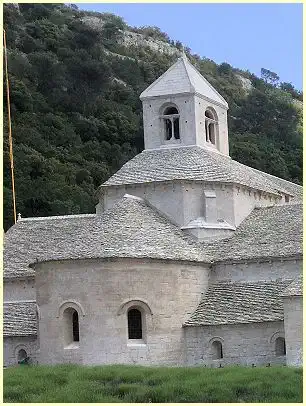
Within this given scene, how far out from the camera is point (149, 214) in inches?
1388

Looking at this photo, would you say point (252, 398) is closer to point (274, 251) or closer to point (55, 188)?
point (274, 251)

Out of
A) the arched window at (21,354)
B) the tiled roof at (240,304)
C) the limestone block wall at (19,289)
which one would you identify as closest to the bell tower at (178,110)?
the limestone block wall at (19,289)

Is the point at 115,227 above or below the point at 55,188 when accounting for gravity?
below

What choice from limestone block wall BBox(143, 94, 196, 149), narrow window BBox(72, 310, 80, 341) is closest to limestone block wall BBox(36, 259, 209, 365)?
narrow window BBox(72, 310, 80, 341)

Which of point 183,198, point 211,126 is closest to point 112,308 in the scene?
point 183,198

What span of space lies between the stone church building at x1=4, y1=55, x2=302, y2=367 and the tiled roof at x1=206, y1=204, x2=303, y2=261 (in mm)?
56

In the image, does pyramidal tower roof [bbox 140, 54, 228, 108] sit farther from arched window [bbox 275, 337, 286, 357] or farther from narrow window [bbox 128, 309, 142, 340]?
arched window [bbox 275, 337, 286, 357]

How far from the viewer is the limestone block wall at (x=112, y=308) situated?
31.6 meters

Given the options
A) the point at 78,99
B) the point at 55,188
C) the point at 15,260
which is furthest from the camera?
the point at 78,99

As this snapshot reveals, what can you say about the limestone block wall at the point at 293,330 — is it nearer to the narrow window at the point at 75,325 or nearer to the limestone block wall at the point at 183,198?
the narrow window at the point at 75,325

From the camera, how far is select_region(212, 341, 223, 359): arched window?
3272cm

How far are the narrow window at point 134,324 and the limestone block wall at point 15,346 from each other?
14.0ft

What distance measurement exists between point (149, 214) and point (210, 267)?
105 inches

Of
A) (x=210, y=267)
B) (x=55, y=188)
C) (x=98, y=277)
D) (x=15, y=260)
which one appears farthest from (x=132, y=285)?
(x=55, y=188)
